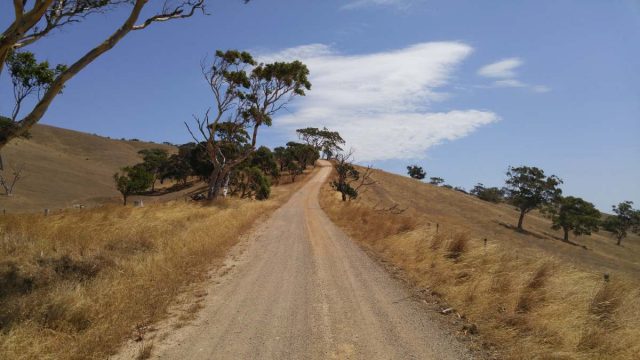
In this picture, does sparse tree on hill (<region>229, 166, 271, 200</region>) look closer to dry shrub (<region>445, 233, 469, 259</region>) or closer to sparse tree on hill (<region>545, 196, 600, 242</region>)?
dry shrub (<region>445, 233, 469, 259</region>)

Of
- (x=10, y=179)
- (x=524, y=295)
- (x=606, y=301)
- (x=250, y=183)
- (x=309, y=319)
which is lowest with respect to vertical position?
(x=10, y=179)

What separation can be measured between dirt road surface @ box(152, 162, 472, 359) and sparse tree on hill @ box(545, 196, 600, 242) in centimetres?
7693

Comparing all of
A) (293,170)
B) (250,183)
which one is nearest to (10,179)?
(293,170)

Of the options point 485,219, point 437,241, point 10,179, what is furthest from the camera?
point 485,219

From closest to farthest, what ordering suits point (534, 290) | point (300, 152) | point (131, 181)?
1. point (534, 290)
2. point (131, 181)
3. point (300, 152)

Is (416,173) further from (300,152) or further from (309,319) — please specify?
(309,319)

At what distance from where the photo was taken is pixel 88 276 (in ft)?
27.7

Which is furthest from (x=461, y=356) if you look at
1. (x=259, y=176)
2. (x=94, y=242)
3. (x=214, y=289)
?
(x=259, y=176)

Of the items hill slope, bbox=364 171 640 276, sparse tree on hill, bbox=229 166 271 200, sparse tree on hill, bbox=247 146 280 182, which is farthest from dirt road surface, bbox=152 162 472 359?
sparse tree on hill, bbox=247 146 280 182

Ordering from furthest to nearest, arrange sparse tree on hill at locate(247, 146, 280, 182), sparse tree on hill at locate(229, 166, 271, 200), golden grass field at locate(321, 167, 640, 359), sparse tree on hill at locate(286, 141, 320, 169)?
sparse tree on hill at locate(286, 141, 320, 169) → sparse tree on hill at locate(247, 146, 280, 182) → sparse tree on hill at locate(229, 166, 271, 200) → golden grass field at locate(321, 167, 640, 359)

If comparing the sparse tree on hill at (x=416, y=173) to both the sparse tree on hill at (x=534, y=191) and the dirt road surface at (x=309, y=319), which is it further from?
the dirt road surface at (x=309, y=319)

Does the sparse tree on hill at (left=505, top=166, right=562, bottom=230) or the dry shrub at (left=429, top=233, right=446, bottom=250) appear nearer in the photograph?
the dry shrub at (left=429, top=233, right=446, bottom=250)

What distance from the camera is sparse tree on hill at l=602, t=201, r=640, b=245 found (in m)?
94.4

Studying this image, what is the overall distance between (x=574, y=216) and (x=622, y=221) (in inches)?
1167
